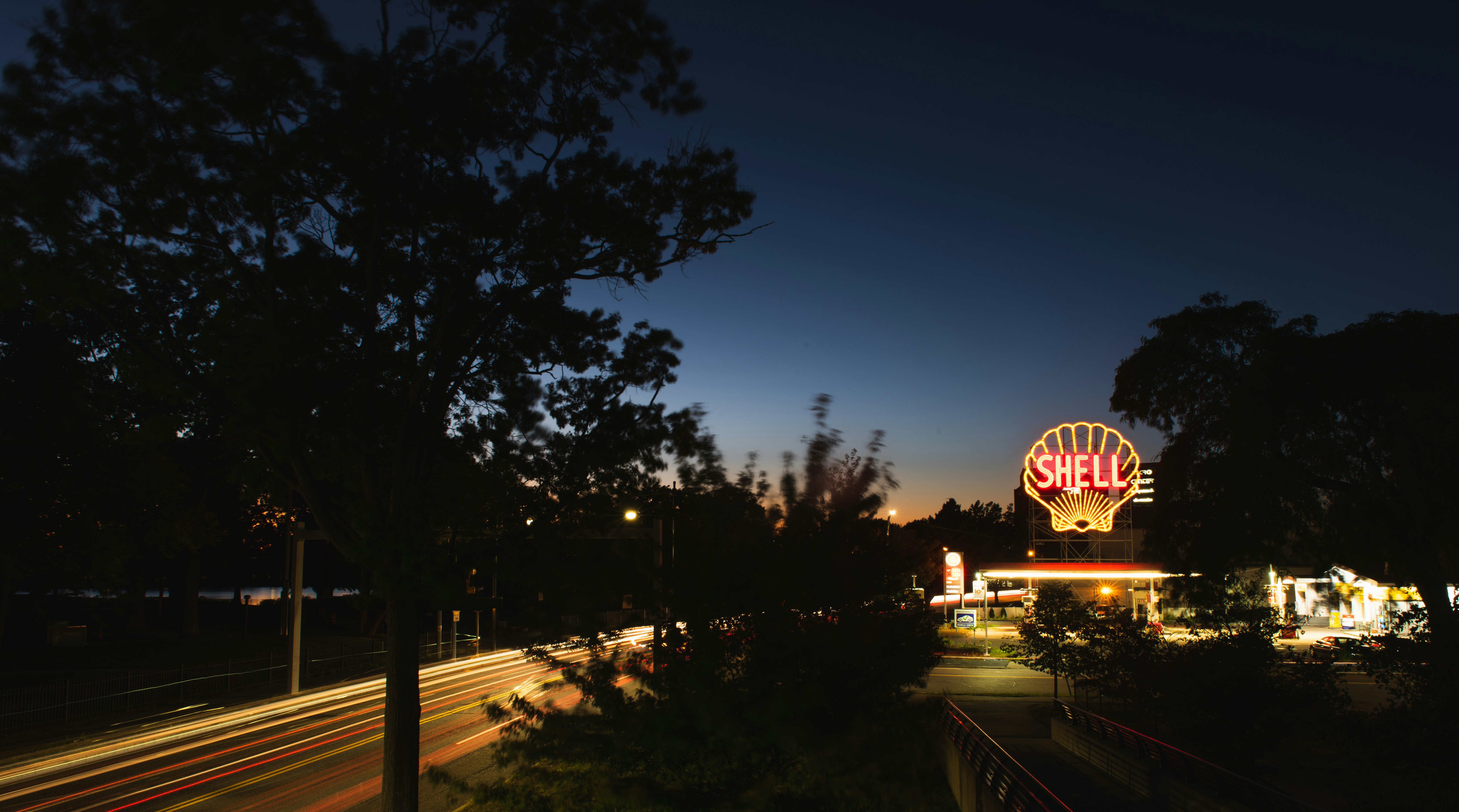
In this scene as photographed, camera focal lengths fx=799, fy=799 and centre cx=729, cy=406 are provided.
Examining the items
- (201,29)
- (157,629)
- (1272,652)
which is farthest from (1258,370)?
(157,629)

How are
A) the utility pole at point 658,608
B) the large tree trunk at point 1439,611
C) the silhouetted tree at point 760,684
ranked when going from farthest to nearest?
the large tree trunk at point 1439,611 → the utility pole at point 658,608 → the silhouetted tree at point 760,684

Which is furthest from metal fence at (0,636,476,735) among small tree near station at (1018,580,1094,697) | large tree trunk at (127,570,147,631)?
small tree near station at (1018,580,1094,697)

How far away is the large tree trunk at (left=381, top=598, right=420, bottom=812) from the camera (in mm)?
9703

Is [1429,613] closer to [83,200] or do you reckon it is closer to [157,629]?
[83,200]

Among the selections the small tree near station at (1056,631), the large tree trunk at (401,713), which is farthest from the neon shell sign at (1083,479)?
the large tree trunk at (401,713)

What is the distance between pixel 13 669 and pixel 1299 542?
39.5 m

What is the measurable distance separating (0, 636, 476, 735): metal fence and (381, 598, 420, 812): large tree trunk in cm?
1815

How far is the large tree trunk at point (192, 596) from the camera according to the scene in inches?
1719

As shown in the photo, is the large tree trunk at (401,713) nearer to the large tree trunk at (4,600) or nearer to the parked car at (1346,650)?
the parked car at (1346,650)

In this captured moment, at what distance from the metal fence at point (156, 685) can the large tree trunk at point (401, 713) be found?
18.2 metres

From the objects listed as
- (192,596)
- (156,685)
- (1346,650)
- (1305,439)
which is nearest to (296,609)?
(156,685)

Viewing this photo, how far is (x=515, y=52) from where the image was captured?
10.1 meters

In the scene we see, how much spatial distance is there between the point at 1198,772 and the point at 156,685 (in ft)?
93.9

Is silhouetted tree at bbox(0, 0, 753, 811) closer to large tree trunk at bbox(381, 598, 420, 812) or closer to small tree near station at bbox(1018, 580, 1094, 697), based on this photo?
large tree trunk at bbox(381, 598, 420, 812)
